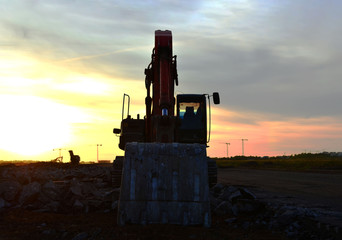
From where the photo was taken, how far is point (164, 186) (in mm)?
8312

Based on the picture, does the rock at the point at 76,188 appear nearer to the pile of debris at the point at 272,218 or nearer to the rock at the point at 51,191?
the rock at the point at 51,191

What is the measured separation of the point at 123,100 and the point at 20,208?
15.8 feet

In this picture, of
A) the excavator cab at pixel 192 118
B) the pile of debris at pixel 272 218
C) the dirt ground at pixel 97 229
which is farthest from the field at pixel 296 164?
the dirt ground at pixel 97 229

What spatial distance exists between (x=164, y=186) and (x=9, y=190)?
19.6ft

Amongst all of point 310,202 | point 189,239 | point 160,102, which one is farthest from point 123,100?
point 189,239

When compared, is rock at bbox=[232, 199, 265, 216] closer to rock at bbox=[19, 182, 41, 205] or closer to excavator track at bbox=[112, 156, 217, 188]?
excavator track at bbox=[112, 156, 217, 188]

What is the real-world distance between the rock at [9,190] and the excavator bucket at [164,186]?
5.25 m

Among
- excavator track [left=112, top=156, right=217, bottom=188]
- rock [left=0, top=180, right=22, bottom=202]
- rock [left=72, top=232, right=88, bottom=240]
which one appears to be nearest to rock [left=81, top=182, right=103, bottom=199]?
excavator track [left=112, top=156, right=217, bottom=188]

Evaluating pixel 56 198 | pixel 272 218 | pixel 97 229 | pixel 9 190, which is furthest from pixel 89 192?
pixel 272 218

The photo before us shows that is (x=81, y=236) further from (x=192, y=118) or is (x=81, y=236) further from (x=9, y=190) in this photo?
(x=192, y=118)

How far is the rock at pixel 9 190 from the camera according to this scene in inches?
469

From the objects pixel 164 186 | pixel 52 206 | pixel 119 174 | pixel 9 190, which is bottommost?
pixel 52 206

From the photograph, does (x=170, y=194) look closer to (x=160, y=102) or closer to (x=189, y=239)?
(x=189, y=239)

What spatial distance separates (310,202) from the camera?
39.8 feet
